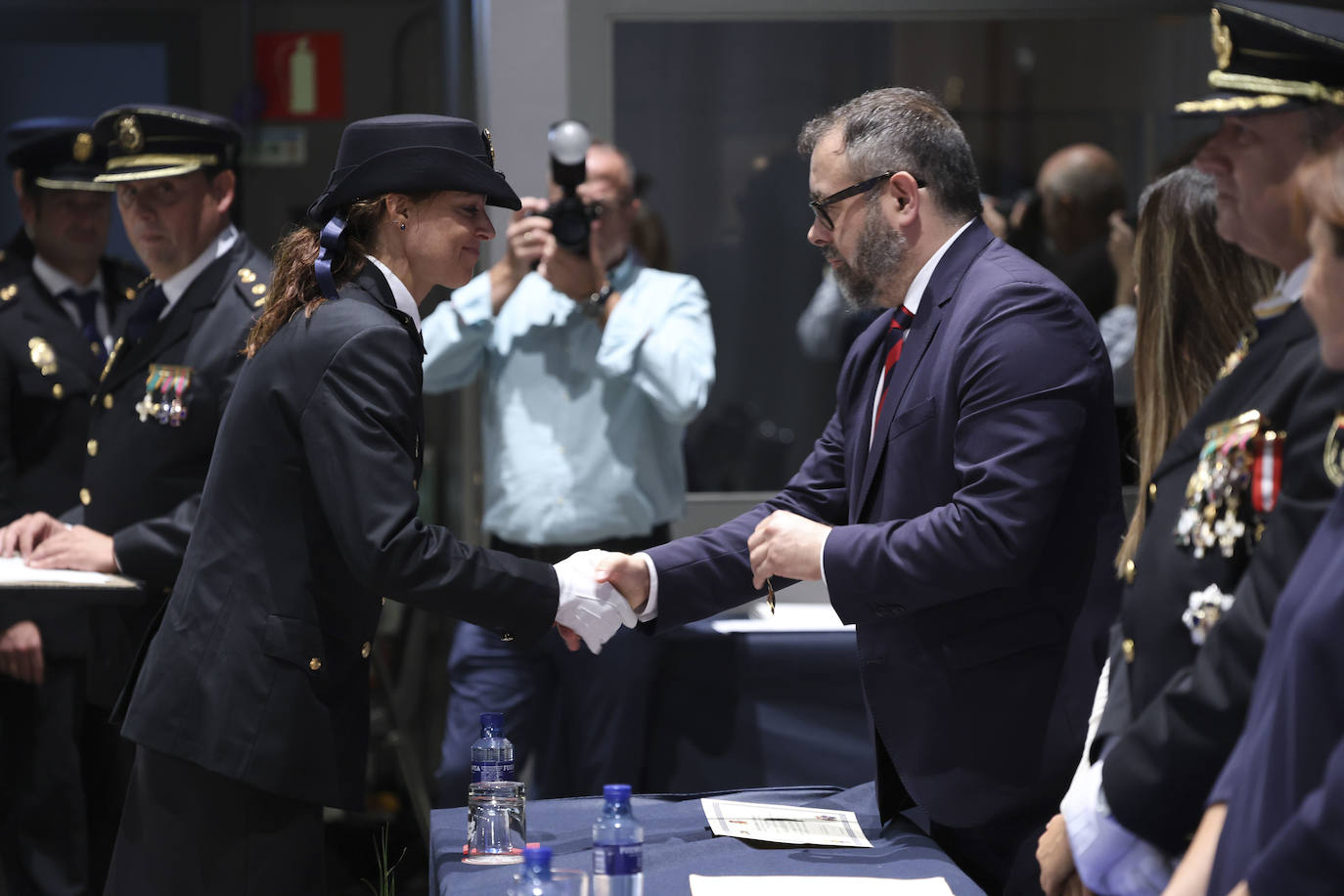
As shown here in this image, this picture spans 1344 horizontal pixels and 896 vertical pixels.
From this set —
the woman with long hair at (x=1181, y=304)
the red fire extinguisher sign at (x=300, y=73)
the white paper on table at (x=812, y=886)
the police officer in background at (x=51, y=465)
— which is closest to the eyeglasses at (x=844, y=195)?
the woman with long hair at (x=1181, y=304)

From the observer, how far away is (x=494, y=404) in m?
3.66

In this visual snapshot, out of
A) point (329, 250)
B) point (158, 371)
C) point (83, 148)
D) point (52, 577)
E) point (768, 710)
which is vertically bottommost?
point (768, 710)

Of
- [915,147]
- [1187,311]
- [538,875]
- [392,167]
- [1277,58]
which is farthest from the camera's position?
[915,147]

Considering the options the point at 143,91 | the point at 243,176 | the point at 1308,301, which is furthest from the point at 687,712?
the point at 143,91

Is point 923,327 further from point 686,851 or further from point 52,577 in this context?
point 52,577

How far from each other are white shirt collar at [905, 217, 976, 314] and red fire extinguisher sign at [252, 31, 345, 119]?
3825mm

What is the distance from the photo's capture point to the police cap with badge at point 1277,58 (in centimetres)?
140

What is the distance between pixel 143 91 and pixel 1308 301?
5.31 m

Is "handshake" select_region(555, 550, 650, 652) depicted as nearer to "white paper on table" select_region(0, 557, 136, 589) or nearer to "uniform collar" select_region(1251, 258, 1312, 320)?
"white paper on table" select_region(0, 557, 136, 589)

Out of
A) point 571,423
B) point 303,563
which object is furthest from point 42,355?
point 303,563

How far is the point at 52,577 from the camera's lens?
2.91 m

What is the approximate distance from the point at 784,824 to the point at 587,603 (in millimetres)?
470

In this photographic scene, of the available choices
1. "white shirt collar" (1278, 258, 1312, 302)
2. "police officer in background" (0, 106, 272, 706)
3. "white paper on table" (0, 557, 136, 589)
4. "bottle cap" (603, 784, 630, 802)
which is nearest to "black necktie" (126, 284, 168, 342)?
"police officer in background" (0, 106, 272, 706)

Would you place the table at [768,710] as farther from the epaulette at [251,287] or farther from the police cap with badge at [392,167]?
the police cap with badge at [392,167]
